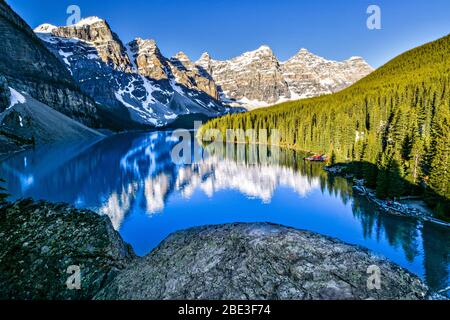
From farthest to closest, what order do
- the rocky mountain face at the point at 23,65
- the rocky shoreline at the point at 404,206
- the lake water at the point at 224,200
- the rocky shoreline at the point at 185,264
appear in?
the rocky mountain face at the point at 23,65, the rocky shoreline at the point at 404,206, the lake water at the point at 224,200, the rocky shoreline at the point at 185,264

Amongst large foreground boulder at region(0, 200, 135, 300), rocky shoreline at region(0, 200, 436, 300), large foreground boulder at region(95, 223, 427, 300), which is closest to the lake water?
large foreground boulder at region(0, 200, 135, 300)

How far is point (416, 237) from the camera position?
111 feet

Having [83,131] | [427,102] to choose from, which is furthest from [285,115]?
[83,131]

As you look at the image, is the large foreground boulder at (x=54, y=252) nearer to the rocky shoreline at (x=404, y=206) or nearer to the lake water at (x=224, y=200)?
the lake water at (x=224, y=200)

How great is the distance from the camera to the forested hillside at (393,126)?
155 ft

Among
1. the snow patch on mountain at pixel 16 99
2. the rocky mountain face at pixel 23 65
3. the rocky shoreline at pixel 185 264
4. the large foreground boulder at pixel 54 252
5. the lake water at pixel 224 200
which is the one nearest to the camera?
the rocky shoreline at pixel 185 264

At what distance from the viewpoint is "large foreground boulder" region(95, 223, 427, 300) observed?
6.22 meters

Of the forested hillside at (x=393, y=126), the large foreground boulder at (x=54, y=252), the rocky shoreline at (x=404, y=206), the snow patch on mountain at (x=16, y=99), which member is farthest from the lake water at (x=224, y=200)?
the snow patch on mountain at (x=16, y=99)

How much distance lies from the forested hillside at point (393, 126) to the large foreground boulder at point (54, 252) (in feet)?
143

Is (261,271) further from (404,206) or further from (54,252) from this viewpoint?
(404,206)

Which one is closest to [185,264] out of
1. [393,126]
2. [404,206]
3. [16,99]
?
[404,206]

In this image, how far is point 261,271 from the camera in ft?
23.0

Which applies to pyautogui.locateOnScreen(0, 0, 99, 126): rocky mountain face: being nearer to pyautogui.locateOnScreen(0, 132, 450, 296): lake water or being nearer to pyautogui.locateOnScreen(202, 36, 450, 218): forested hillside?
pyautogui.locateOnScreen(202, 36, 450, 218): forested hillside

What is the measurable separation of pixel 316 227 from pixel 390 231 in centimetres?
885
